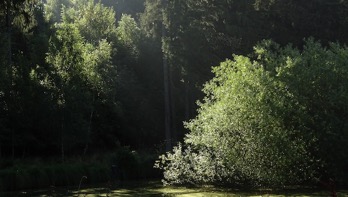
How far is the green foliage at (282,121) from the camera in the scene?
19.3m

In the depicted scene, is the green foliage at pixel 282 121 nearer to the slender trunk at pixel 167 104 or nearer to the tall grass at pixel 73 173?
the tall grass at pixel 73 173

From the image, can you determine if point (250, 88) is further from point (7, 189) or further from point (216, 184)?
point (7, 189)

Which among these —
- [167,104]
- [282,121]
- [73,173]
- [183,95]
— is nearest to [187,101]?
[183,95]

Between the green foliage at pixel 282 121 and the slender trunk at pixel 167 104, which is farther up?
the slender trunk at pixel 167 104

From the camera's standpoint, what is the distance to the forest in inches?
786

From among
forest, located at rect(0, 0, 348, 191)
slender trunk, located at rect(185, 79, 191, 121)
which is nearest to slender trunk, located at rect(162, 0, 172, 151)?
forest, located at rect(0, 0, 348, 191)

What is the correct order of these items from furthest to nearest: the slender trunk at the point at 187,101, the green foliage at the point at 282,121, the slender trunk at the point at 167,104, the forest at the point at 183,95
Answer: the slender trunk at the point at 187,101, the slender trunk at the point at 167,104, the forest at the point at 183,95, the green foliage at the point at 282,121

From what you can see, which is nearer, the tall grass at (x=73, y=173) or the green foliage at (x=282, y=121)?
the green foliage at (x=282, y=121)

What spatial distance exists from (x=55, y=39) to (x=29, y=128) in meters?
8.22

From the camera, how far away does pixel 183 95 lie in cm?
4912

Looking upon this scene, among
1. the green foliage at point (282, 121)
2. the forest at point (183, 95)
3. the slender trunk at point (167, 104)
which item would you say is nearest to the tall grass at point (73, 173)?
the forest at point (183, 95)

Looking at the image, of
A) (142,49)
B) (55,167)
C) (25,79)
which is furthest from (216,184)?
(142,49)

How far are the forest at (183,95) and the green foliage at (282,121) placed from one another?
6 cm

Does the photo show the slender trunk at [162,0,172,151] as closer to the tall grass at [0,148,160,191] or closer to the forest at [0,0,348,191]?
the forest at [0,0,348,191]
